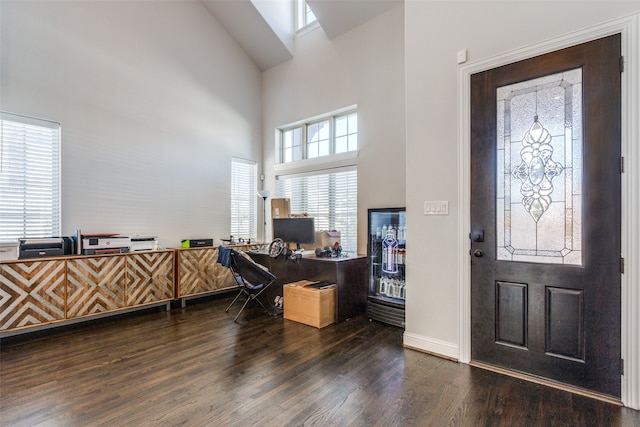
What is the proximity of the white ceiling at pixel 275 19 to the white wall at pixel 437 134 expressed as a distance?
1699mm

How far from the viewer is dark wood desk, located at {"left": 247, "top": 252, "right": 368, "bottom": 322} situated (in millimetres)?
3742

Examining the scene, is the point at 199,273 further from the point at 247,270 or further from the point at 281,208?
the point at 281,208

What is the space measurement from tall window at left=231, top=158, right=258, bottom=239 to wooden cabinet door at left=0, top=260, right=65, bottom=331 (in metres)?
2.62

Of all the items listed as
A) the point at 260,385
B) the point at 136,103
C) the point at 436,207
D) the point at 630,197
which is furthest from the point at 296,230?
the point at 630,197

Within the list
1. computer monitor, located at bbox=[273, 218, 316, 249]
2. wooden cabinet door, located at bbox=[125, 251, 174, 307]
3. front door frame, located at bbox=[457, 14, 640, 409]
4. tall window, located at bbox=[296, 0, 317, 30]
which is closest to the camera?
front door frame, located at bbox=[457, 14, 640, 409]

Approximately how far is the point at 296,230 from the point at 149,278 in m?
2.05

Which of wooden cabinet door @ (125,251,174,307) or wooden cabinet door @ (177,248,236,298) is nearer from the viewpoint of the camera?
wooden cabinet door @ (125,251,174,307)

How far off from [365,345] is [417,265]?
3.08 feet

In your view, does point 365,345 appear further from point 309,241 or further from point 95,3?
point 95,3

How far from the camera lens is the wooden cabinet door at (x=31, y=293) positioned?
9.79 ft

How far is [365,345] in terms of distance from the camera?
9.87ft

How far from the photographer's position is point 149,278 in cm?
404

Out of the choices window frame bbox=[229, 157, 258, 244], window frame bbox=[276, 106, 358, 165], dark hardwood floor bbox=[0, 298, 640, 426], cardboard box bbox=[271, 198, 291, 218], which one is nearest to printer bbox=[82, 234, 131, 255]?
dark hardwood floor bbox=[0, 298, 640, 426]

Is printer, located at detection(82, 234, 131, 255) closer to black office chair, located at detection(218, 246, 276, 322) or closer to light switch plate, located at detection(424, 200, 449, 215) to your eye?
black office chair, located at detection(218, 246, 276, 322)
